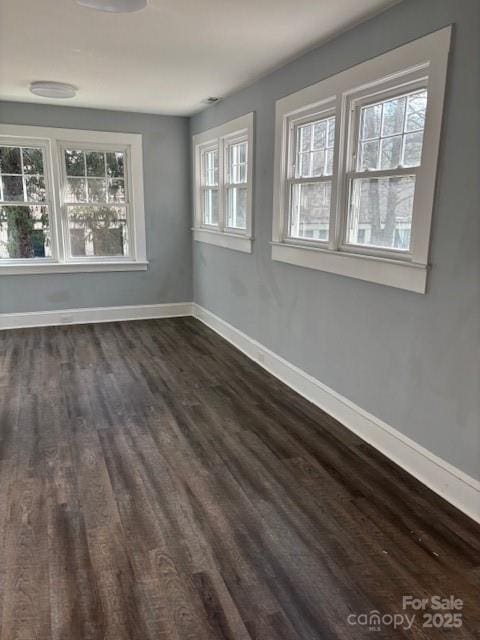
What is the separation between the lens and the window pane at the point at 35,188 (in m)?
5.35

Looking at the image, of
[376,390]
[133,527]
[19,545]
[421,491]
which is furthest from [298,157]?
[19,545]

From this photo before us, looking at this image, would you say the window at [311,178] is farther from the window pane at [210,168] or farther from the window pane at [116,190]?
the window pane at [116,190]

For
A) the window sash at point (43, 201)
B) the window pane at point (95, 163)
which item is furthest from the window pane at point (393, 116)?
the window sash at point (43, 201)

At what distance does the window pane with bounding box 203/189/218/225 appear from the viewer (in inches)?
216

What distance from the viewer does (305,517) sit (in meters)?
2.26

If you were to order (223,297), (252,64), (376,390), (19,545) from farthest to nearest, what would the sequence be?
(223,297) < (252,64) < (376,390) < (19,545)

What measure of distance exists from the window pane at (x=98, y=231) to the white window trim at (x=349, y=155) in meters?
2.69

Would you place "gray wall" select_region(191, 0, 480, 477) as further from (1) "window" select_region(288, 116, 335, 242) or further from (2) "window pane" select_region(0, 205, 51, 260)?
(2) "window pane" select_region(0, 205, 51, 260)

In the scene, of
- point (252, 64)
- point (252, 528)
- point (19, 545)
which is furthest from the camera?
point (252, 64)

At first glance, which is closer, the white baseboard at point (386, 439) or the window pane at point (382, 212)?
the white baseboard at point (386, 439)

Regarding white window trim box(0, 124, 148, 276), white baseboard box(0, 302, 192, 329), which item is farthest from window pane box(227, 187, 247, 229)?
white baseboard box(0, 302, 192, 329)

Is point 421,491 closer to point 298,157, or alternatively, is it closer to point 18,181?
point 298,157

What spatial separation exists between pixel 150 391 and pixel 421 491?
2140 millimetres

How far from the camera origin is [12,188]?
208 inches
